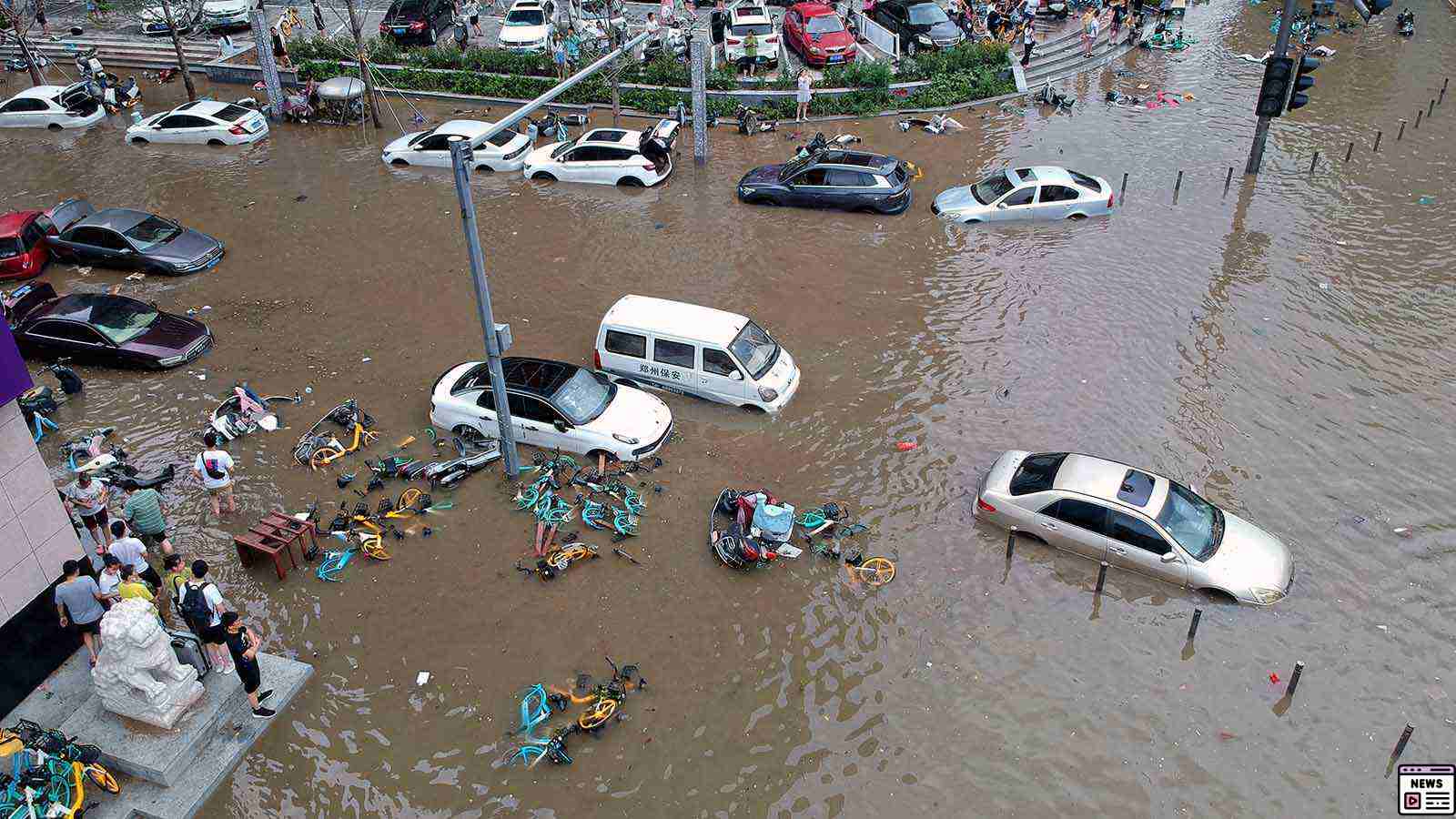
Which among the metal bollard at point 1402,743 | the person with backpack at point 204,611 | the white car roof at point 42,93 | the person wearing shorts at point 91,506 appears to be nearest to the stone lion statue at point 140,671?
the person with backpack at point 204,611

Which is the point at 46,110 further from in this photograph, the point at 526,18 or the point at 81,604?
the point at 81,604

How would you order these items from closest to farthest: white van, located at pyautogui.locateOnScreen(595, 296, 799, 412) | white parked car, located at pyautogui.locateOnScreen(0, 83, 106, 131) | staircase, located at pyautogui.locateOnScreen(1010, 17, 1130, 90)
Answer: white van, located at pyautogui.locateOnScreen(595, 296, 799, 412) < white parked car, located at pyautogui.locateOnScreen(0, 83, 106, 131) < staircase, located at pyautogui.locateOnScreen(1010, 17, 1130, 90)

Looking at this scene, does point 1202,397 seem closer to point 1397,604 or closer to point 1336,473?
point 1336,473

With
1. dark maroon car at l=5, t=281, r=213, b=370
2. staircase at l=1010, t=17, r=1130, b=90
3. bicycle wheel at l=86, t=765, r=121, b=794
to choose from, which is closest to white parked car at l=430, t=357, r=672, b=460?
dark maroon car at l=5, t=281, r=213, b=370

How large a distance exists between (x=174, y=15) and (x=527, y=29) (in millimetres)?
13474

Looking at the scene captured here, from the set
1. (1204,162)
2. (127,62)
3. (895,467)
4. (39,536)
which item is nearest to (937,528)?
(895,467)

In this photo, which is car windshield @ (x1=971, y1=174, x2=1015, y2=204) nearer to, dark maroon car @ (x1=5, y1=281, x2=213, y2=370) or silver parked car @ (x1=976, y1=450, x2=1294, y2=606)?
silver parked car @ (x1=976, y1=450, x2=1294, y2=606)

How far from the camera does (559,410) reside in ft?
48.3

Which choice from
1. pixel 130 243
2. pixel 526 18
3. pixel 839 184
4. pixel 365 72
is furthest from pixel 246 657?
pixel 526 18

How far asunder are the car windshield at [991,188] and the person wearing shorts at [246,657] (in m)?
17.4

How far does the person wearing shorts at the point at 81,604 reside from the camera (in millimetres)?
10898

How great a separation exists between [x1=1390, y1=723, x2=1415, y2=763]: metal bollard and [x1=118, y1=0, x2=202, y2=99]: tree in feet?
110

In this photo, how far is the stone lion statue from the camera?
981 centimetres

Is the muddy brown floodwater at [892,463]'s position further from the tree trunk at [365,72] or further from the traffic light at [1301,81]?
the tree trunk at [365,72]
